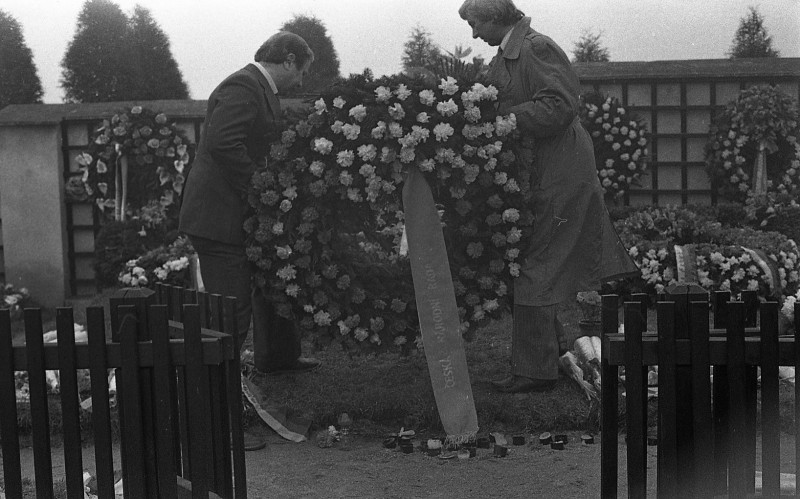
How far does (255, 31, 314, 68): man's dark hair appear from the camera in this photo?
18.1 feet

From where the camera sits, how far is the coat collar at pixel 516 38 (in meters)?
5.34

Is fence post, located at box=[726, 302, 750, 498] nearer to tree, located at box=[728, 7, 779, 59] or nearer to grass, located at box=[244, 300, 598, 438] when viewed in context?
grass, located at box=[244, 300, 598, 438]

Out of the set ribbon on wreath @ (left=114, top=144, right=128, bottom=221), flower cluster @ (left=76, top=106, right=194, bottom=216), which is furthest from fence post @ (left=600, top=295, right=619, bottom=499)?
ribbon on wreath @ (left=114, top=144, right=128, bottom=221)

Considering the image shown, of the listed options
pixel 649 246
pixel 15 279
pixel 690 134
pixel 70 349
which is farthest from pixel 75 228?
pixel 70 349

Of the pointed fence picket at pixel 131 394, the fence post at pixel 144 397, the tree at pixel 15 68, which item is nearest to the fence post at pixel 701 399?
the pointed fence picket at pixel 131 394

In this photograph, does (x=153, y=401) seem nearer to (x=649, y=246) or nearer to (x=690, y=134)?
(x=649, y=246)

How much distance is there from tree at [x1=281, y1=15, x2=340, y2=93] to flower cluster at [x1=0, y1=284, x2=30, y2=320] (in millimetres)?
7137

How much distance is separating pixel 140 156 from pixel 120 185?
0.49m

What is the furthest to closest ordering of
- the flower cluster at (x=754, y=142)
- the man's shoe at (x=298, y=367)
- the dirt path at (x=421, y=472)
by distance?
the flower cluster at (x=754, y=142) < the man's shoe at (x=298, y=367) < the dirt path at (x=421, y=472)

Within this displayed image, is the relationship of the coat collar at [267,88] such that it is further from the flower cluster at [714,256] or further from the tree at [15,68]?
the tree at [15,68]

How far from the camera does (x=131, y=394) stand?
286cm

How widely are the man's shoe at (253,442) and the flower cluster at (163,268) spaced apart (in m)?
4.02

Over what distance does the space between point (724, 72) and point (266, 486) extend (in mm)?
10898

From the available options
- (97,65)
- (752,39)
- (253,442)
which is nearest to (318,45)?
(97,65)
